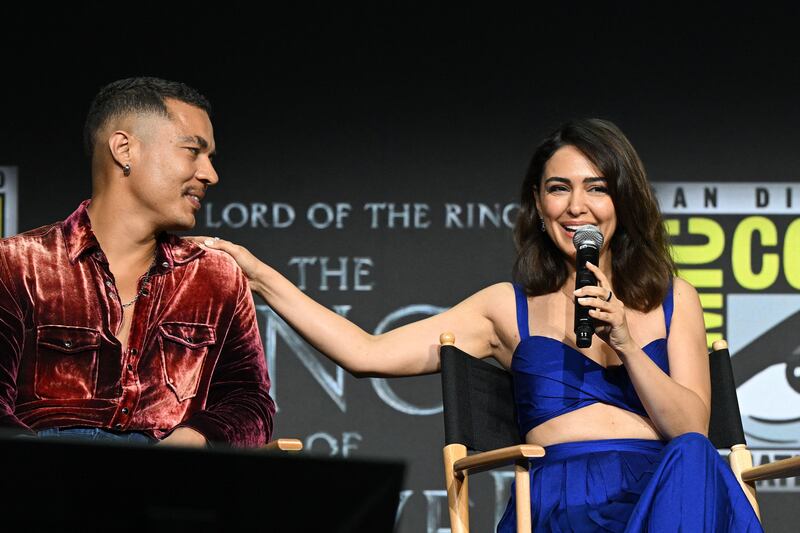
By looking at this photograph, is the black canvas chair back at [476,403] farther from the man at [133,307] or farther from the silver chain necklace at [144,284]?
the silver chain necklace at [144,284]

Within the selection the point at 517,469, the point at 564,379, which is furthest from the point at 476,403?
the point at 517,469

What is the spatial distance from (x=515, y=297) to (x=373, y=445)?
150cm

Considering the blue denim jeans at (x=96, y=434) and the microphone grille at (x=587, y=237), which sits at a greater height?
the microphone grille at (x=587, y=237)

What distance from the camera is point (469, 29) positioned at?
14.4ft

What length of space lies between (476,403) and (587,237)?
53 centimetres

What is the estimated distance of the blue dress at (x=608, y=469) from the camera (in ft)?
7.80

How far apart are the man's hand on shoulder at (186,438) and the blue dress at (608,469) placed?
724 mm

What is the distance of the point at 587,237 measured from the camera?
261 centimetres

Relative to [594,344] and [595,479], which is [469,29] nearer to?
[594,344]

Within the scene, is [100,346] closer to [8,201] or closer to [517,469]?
[517,469]

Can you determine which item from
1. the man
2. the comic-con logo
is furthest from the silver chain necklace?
the comic-con logo

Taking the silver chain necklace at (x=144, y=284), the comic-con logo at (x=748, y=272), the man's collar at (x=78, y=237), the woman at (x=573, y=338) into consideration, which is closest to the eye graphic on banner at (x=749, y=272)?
the comic-con logo at (x=748, y=272)

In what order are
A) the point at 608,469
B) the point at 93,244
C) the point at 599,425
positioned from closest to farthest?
the point at 93,244, the point at 608,469, the point at 599,425

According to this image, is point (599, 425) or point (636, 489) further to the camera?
point (599, 425)
